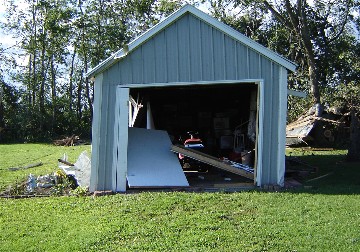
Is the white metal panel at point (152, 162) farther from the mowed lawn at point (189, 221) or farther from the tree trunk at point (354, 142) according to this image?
the tree trunk at point (354, 142)

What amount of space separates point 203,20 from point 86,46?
81.6 ft

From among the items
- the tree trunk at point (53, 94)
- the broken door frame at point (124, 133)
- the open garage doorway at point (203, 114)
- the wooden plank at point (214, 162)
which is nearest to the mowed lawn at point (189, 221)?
the broken door frame at point (124, 133)

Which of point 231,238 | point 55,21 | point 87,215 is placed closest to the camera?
point 231,238

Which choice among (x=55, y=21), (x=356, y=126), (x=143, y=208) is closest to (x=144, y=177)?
(x=143, y=208)

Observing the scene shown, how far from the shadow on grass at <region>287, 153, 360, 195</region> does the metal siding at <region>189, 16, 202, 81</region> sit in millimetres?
3316

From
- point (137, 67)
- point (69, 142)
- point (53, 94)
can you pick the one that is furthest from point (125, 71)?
point (53, 94)

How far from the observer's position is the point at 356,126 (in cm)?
1444

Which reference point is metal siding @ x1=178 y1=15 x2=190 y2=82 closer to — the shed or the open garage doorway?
the shed

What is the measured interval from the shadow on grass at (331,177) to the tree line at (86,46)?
1112cm

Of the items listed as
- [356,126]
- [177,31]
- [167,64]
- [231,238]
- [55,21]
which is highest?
[55,21]

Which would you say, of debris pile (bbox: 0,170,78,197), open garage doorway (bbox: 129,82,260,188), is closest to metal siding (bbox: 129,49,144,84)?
debris pile (bbox: 0,170,78,197)

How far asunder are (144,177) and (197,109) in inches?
282

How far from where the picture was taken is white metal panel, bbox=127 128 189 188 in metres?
10.1

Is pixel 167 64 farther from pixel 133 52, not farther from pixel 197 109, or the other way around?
pixel 197 109
